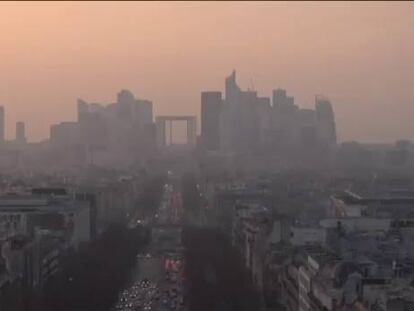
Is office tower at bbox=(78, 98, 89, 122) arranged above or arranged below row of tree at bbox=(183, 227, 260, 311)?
above

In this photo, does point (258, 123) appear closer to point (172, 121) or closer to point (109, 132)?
point (109, 132)

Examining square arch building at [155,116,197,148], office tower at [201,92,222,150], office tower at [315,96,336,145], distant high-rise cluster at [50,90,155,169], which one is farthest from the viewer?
square arch building at [155,116,197,148]

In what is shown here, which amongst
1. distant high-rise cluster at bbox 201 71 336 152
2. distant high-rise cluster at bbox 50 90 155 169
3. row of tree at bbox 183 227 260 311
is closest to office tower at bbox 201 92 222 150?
distant high-rise cluster at bbox 201 71 336 152

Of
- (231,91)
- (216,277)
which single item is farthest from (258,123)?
(216,277)

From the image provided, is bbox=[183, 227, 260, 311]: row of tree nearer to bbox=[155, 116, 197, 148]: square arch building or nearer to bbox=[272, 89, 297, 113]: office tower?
bbox=[272, 89, 297, 113]: office tower

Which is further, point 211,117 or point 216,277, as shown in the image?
point 211,117

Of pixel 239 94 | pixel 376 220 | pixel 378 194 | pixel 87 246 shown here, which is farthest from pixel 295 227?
pixel 239 94

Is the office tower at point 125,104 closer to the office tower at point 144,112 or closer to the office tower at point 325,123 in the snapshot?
the office tower at point 144,112
